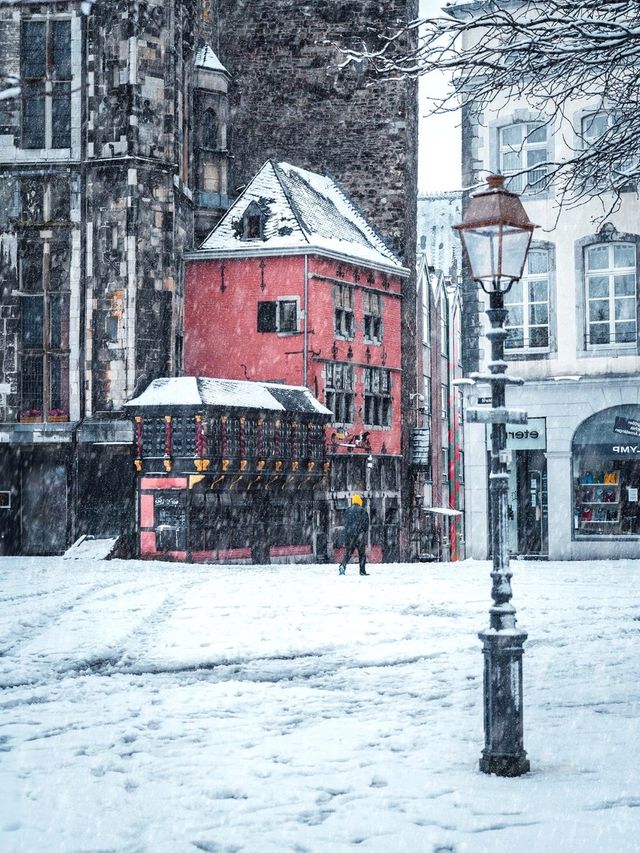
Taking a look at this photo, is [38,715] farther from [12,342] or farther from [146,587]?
[12,342]

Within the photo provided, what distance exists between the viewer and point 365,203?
41.4 metres

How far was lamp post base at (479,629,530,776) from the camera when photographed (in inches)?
286

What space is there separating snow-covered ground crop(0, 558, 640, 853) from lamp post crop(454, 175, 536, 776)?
35cm

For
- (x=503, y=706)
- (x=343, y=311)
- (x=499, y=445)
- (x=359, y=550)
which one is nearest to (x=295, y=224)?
(x=343, y=311)

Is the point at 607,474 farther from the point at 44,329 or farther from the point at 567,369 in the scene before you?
the point at 44,329

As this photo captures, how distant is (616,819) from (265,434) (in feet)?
84.4

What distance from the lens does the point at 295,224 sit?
35.8 m

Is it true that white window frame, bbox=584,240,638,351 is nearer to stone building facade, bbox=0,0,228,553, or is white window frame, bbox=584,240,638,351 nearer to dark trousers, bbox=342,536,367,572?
dark trousers, bbox=342,536,367,572

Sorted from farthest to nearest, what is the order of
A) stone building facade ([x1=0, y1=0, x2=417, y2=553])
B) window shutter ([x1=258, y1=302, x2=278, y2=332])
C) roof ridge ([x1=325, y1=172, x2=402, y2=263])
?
1. roof ridge ([x1=325, y1=172, x2=402, y2=263])
2. window shutter ([x1=258, y1=302, x2=278, y2=332])
3. stone building facade ([x1=0, y1=0, x2=417, y2=553])

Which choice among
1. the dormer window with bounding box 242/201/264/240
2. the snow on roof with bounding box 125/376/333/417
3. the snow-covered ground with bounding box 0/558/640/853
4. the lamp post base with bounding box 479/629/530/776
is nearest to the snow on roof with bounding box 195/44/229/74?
the dormer window with bounding box 242/201/264/240

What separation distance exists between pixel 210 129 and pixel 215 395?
10356 millimetres

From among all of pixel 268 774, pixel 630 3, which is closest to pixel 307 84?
pixel 630 3

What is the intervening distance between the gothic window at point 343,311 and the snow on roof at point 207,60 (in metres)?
7.13

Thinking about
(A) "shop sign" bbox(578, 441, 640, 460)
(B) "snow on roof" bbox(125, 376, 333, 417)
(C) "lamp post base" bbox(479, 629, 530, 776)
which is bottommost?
(C) "lamp post base" bbox(479, 629, 530, 776)
